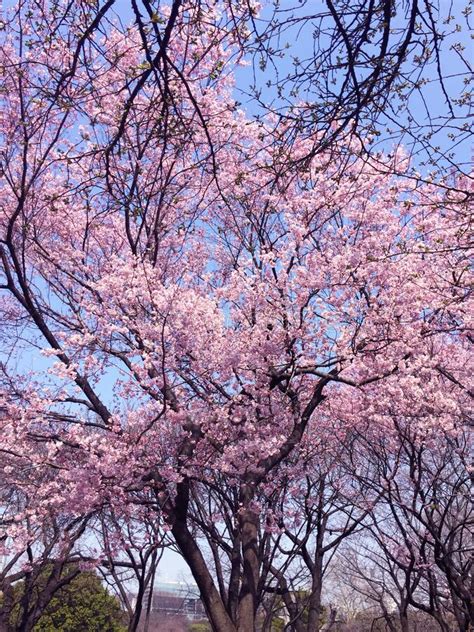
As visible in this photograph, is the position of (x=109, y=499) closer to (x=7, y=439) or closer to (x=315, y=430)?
(x=7, y=439)

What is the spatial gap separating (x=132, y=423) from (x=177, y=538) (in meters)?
2.51

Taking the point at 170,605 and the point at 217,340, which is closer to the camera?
the point at 217,340

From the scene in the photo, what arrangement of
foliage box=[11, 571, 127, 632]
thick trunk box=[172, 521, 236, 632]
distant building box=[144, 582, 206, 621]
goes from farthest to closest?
distant building box=[144, 582, 206, 621]
foliage box=[11, 571, 127, 632]
thick trunk box=[172, 521, 236, 632]

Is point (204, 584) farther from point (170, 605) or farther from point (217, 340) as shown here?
point (170, 605)

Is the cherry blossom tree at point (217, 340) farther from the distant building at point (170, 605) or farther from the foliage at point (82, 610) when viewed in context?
the distant building at point (170, 605)

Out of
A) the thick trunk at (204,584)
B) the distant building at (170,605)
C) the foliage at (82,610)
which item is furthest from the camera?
the distant building at (170,605)

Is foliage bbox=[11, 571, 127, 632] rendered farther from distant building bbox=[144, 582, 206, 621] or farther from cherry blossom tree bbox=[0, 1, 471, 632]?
distant building bbox=[144, 582, 206, 621]

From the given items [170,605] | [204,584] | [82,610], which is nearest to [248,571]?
[204,584]

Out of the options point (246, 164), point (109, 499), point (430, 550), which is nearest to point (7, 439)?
point (109, 499)

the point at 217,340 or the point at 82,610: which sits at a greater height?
the point at 217,340

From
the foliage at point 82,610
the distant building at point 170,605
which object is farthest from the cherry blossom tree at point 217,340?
the distant building at point 170,605

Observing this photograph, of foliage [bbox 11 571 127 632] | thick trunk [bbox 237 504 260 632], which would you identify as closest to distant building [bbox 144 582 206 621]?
foliage [bbox 11 571 127 632]

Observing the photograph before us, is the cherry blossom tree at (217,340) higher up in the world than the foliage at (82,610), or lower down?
higher up

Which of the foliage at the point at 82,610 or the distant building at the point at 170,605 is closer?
the foliage at the point at 82,610
